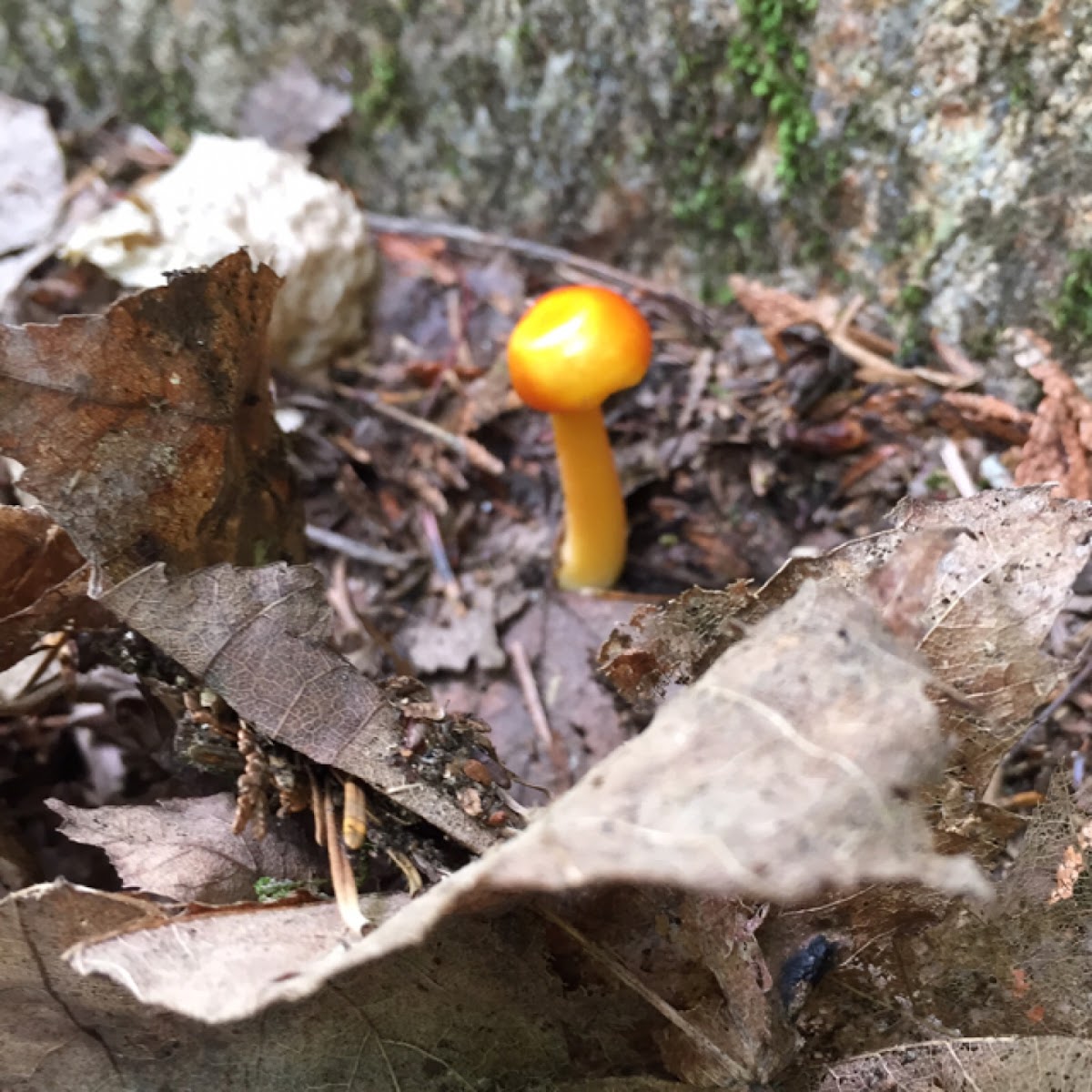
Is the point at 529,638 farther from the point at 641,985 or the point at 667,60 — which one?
the point at 667,60

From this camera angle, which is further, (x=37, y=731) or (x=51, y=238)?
(x=51, y=238)

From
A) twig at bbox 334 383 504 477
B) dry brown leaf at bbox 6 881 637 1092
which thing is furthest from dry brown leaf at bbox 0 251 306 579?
twig at bbox 334 383 504 477

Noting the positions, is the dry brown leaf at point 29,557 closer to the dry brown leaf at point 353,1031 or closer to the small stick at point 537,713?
the dry brown leaf at point 353,1031

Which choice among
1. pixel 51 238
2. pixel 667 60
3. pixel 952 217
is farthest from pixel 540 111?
pixel 51 238

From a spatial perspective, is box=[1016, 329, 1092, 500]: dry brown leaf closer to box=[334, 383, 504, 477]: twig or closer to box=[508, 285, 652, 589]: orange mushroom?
box=[508, 285, 652, 589]: orange mushroom

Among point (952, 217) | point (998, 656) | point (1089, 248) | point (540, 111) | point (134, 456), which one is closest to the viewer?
point (998, 656)

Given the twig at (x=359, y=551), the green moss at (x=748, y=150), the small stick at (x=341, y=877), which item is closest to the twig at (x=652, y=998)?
the small stick at (x=341, y=877)

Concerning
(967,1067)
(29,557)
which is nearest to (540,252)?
(29,557)
